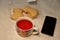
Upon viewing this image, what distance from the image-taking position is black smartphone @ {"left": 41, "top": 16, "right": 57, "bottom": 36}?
0.69 meters

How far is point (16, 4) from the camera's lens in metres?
0.81

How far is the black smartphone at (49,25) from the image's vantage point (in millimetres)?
690

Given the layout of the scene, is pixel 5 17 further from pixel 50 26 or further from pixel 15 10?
pixel 50 26

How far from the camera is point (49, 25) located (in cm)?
72

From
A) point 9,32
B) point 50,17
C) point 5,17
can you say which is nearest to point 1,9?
point 5,17

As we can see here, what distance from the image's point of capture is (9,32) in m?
0.68

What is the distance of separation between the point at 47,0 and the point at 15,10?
227 mm

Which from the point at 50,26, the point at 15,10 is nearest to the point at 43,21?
the point at 50,26

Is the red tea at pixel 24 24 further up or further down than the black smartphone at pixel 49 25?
further up

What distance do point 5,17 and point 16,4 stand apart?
11 cm

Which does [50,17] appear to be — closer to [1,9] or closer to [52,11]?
[52,11]

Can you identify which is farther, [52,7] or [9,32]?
[52,7]

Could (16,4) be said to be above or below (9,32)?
above

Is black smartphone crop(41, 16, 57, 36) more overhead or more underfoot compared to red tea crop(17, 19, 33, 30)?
more underfoot
